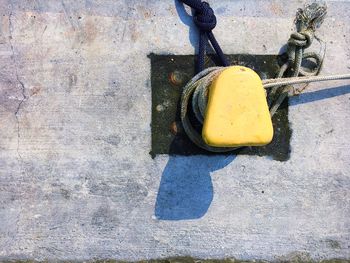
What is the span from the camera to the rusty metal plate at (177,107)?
6.73 feet

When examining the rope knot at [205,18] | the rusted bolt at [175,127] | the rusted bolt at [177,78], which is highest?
the rope knot at [205,18]

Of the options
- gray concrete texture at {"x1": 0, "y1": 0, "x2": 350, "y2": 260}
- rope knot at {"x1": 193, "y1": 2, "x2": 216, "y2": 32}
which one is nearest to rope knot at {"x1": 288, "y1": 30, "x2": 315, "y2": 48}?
gray concrete texture at {"x1": 0, "y1": 0, "x2": 350, "y2": 260}

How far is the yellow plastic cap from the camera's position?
5.32 ft

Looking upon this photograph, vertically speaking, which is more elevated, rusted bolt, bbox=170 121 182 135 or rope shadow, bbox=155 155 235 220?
→ rusted bolt, bbox=170 121 182 135

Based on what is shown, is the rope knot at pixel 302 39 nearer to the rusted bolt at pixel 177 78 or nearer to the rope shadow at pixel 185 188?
the rusted bolt at pixel 177 78

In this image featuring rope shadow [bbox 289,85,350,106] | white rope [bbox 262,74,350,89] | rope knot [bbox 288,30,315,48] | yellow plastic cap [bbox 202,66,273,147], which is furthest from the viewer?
rope shadow [bbox 289,85,350,106]

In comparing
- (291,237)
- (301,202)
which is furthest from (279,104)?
(291,237)

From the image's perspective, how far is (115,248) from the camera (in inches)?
78.3

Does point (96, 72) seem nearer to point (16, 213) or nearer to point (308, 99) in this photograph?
point (16, 213)

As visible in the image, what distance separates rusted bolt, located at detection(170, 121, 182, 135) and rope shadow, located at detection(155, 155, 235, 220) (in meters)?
0.11

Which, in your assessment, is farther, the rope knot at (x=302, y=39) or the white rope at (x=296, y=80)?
the rope knot at (x=302, y=39)

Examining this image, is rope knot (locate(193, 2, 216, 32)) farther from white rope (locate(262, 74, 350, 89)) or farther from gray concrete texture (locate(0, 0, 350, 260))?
white rope (locate(262, 74, 350, 89))

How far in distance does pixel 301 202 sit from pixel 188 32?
902mm

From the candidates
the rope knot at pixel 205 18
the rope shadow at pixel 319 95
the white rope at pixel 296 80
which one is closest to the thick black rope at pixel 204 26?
the rope knot at pixel 205 18
